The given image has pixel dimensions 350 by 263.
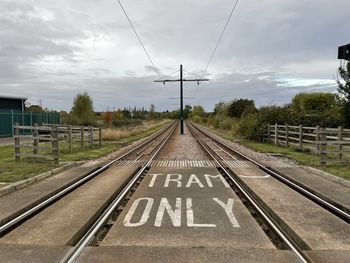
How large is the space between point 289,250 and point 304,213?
225 centimetres

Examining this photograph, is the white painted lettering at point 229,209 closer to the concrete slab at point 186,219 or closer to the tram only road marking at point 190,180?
the concrete slab at point 186,219

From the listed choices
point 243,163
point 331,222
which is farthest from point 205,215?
point 243,163

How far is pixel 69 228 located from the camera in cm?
640

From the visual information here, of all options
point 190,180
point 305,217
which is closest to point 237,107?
point 190,180

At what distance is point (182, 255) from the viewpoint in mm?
5156

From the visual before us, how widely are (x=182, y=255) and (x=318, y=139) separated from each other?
13.0m

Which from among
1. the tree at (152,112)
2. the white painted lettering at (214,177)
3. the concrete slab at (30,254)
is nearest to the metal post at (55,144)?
the white painted lettering at (214,177)

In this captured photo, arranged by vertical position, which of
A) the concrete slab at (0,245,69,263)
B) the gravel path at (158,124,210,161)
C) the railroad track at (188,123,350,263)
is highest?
the concrete slab at (0,245,69,263)

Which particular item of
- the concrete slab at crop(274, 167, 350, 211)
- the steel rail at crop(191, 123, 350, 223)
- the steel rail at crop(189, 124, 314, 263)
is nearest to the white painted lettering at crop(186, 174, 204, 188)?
the steel rail at crop(189, 124, 314, 263)

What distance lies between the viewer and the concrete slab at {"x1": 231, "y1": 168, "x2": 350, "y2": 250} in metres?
5.85

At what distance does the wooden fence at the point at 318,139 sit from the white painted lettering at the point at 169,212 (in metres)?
8.67

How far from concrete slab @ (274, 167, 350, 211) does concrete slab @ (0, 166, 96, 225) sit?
238 inches

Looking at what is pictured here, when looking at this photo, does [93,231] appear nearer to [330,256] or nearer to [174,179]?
[330,256]

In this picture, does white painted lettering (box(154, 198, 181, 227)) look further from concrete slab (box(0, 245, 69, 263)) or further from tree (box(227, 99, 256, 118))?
tree (box(227, 99, 256, 118))
